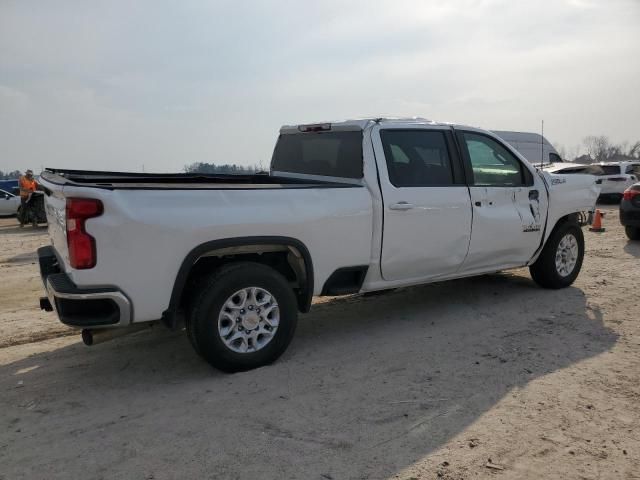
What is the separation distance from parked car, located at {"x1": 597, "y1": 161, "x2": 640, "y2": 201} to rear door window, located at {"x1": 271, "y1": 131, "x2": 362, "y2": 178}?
16.1 meters

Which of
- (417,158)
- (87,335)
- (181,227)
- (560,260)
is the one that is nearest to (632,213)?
(560,260)

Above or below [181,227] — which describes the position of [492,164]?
above

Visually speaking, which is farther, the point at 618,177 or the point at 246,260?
the point at 618,177

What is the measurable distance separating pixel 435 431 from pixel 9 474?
2.34 meters

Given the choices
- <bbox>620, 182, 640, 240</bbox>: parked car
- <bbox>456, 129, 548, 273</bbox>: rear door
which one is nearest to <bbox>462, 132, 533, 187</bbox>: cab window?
<bbox>456, 129, 548, 273</bbox>: rear door

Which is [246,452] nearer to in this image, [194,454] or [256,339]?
[194,454]

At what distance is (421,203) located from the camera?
4816 mm

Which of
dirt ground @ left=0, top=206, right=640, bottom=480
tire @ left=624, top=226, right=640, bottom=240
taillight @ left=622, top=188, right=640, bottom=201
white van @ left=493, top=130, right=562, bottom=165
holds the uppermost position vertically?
white van @ left=493, top=130, right=562, bottom=165

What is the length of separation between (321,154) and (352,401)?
2.55 m

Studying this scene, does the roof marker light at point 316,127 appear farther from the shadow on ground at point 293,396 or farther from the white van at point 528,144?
the white van at point 528,144

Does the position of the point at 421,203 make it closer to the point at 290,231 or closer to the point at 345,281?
the point at 345,281

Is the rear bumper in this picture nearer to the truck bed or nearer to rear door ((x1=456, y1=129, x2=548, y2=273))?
the truck bed

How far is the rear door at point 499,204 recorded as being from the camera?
211 inches

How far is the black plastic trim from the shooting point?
14.6 ft
